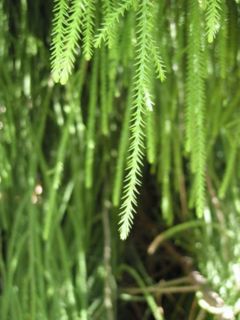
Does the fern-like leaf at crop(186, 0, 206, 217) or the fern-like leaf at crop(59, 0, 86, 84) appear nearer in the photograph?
the fern-like leaf at crop(59, 0, 86, 84)

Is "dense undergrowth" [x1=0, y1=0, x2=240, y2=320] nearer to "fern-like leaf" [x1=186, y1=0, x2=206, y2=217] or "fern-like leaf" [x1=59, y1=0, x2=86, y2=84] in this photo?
"fern-like leaf" [x1=186, y1=0, x2=206, y2=217]

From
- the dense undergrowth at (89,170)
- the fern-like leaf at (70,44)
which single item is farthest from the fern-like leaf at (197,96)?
the fern-like leaf at (70,44)

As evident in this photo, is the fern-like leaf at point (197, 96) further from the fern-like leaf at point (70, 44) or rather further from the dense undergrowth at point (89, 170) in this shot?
the fern-like leaf at point (70, 44)

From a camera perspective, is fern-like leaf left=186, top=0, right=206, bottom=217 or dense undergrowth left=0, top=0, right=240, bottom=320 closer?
fern-like leaf left=186, top=0, right=206, bottom=217

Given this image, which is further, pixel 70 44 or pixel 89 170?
pixel 89 170

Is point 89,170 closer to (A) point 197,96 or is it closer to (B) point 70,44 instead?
(A) point 197,96

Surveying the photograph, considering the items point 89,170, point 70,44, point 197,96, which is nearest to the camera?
point 70,44

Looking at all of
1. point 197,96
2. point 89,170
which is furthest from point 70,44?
point 89,170

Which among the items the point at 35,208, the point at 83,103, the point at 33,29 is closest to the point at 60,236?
the point at 35,208

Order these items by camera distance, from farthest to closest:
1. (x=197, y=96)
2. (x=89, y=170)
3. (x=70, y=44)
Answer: (x=89, y=170) → (x=197, y=96) → (x=70, y=44)

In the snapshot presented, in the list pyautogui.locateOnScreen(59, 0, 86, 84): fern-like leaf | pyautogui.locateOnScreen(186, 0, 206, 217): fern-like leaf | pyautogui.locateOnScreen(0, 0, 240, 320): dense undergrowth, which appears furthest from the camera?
pyautogui.locateOnScreen(0, 0, 240, 320): dense undergrowth

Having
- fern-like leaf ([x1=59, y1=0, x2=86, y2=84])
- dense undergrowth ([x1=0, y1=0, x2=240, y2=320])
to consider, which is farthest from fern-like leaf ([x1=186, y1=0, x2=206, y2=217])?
fern-like leaf ([x1=59, y1=0, x2=86, y2=84])

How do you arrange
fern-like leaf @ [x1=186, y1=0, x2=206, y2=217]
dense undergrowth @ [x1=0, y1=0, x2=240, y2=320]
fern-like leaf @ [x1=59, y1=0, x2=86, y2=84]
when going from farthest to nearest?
dense undergrowth @ [x1=0, y1=0, x2=240, y2=320]
fern-like leaf @ [x1=186, y1=0, x2=206, y2=217]
fern-like leaf @ [x1=59, y1=0, x2=86, y2=84]

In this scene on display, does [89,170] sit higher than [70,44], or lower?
lower
